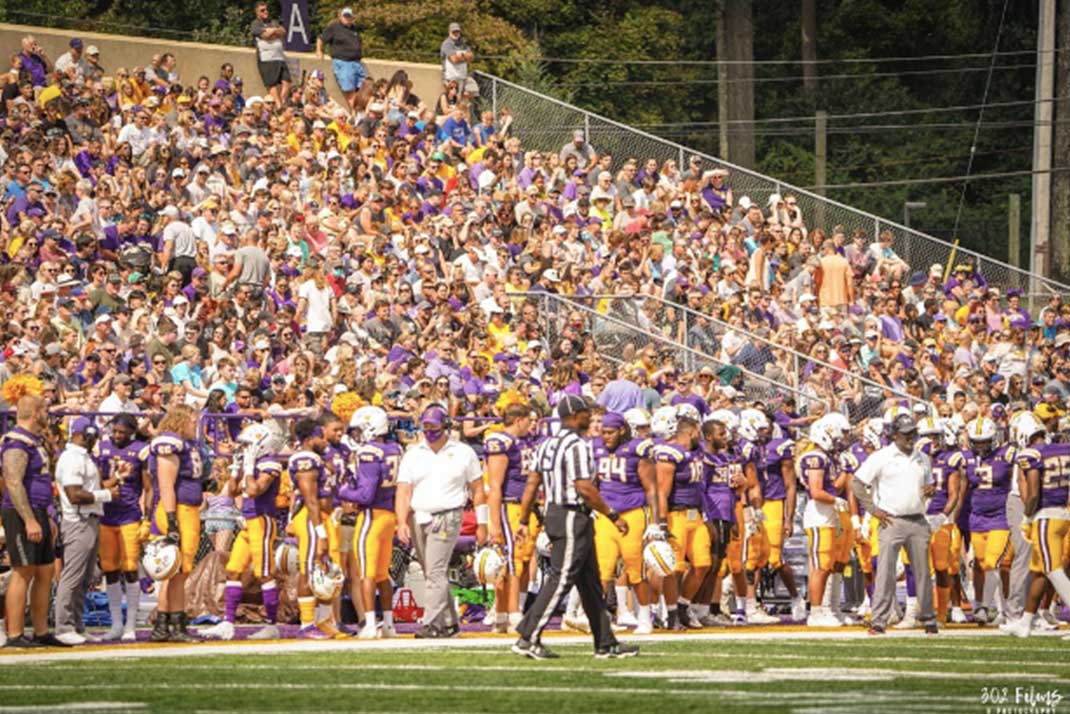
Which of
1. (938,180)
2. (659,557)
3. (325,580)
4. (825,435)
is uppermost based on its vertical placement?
(938,180)

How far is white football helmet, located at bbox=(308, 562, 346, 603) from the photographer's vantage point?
16.2 metres

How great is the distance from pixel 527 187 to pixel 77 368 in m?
9.11

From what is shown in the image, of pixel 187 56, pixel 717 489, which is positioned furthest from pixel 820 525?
pixel 187 56

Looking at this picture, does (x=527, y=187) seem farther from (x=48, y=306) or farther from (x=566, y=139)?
(x=48, y=306)

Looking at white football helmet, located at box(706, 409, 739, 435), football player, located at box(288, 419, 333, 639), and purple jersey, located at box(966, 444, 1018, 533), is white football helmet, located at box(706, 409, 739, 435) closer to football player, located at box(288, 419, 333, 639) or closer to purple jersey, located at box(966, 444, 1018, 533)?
purple jersey, located at box(966, 444, 1018, 533)

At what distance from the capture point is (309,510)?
1623cm

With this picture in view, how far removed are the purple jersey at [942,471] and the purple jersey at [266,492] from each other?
17.8ft

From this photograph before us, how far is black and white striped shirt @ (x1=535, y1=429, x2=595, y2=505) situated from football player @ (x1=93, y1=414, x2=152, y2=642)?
11.3 ft

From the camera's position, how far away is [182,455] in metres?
16.1

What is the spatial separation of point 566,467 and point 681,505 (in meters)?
3.48

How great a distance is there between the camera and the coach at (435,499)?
1617 centimetres

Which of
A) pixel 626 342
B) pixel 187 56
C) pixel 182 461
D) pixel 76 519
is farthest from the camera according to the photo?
pixel 187 56

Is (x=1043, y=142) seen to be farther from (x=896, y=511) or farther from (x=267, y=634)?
(x=267, y=634)

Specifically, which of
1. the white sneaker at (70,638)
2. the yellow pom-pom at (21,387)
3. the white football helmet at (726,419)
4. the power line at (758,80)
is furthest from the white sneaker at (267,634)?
the power line at (758,80)
